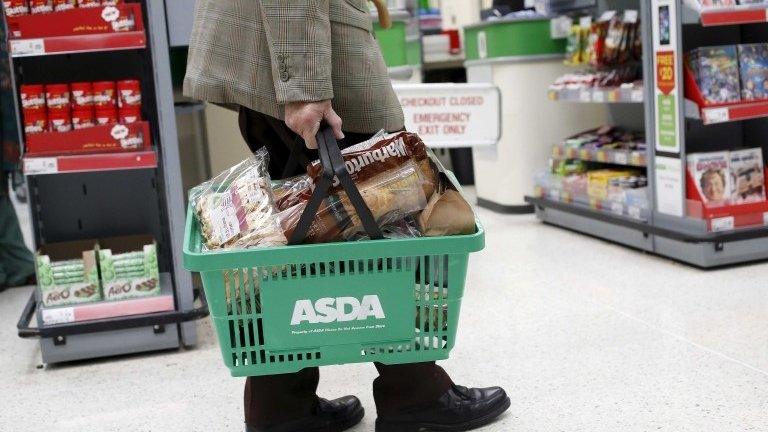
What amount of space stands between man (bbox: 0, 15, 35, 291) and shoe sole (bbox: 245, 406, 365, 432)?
251 centimetres

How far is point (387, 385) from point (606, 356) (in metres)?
0.92

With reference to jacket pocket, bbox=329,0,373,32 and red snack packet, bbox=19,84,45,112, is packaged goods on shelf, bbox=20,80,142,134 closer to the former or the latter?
red snack packet, bbox=19,84,45,112

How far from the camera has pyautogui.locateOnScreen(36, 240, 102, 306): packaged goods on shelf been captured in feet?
10.0

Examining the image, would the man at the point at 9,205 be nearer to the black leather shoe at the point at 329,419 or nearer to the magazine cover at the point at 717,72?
the black leather shoe at the point at 329,419

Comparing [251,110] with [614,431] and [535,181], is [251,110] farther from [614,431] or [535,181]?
[535,181]

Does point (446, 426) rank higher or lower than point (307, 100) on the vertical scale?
lower

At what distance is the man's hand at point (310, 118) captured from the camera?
1783 millimetres

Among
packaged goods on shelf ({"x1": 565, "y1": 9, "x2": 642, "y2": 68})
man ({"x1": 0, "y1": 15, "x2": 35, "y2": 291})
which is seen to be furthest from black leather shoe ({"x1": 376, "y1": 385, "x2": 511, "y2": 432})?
man ({"x1": 0, "y1": 15, "x2": 35, "y2": 291})

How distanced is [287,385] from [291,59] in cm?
81

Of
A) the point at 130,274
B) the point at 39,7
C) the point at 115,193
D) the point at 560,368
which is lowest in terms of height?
the point at 560,368

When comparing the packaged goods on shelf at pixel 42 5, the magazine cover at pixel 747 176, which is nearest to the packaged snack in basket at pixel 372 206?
the packaged goods on shelf at pixel 42 5

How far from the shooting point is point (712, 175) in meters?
3.90

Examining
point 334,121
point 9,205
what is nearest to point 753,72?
point 334,121

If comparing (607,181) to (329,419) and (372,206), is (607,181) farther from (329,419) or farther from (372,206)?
(372,206)
